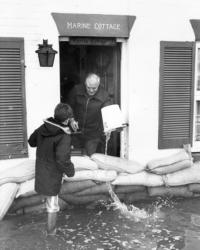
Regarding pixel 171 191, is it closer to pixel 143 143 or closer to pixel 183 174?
pixel 183 174

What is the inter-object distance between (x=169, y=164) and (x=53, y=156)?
2.05 m

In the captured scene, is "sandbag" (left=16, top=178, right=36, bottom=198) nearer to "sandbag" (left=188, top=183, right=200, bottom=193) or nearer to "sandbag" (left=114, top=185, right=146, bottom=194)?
"sandbag" (left=114, top=185, right=146, bottom=194)

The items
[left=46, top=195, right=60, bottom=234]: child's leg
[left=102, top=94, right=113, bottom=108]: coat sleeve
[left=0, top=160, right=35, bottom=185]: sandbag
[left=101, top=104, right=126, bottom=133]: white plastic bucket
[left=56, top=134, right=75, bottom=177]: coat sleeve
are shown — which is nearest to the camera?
[left=56, top=134, right=75, bottom=177]: coat sleeve

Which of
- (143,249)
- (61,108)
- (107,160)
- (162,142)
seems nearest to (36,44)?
(61,108)

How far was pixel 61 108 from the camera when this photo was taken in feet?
17.4

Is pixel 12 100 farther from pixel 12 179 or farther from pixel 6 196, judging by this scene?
pixel 6 196

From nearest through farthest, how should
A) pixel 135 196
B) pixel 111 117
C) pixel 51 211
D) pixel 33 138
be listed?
pixel 51 211 → pixel 33 138 → pixel 111 117 → pixel 135 196

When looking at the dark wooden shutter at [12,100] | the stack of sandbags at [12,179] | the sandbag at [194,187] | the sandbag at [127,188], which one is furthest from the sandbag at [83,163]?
the sandbag at [194,187]

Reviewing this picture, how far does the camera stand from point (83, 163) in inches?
249

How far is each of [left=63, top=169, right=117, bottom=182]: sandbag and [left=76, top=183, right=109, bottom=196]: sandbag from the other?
0.09m

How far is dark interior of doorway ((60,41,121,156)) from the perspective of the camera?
7.15 metres

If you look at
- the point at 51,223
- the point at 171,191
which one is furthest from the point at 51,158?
the point at 171,191

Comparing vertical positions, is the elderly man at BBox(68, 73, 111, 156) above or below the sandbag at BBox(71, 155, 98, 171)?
above

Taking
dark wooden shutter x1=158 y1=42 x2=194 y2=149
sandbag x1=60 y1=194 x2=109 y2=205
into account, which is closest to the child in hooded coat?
sandbag x1=60 y1=194 x2=109 y2=205
